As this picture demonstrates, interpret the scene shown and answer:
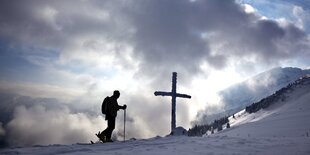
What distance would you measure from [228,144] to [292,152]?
229 centimetres

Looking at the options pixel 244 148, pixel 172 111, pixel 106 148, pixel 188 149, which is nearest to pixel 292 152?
pixel 244 148

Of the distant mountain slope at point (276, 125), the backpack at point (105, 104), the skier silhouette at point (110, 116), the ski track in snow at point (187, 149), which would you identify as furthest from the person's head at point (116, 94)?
the distant mountain slope at point (276, 125)

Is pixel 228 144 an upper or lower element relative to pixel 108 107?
lower

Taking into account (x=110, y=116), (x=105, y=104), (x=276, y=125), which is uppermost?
(x=105, y=104)

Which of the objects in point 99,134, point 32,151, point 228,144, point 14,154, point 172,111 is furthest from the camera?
point 172,111

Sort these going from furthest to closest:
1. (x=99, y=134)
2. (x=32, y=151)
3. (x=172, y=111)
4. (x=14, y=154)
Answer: (x=172, y=111), (x=99, y=134), (x=32, y=151), (x=14, y=154)

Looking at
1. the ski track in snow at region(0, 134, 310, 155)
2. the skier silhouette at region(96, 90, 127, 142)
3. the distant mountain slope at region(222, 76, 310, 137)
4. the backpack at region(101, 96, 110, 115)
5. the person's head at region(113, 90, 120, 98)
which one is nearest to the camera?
the ski track in snow at region(0, 134, 310, 155)

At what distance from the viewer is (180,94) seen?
22953 mm

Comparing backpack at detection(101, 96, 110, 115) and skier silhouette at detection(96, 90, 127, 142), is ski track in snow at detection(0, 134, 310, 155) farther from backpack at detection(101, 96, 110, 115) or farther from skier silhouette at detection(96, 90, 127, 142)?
backpack at detection(101, 96, 110, 115)

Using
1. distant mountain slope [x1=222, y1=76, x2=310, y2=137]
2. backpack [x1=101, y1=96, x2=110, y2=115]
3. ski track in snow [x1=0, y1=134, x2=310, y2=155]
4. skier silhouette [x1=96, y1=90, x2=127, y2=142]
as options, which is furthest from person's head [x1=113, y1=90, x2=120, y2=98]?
distant mountain slope [x1=222, y1=76, x2=310, y2=137]

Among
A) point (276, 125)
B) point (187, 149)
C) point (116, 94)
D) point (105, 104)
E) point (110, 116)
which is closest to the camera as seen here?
point (187, 149)

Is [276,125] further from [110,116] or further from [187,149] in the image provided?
[187,149]

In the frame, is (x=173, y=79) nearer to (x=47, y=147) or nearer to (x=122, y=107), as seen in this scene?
(x=122, y=107)

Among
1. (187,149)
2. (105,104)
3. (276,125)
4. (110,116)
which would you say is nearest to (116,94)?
(105,104)
